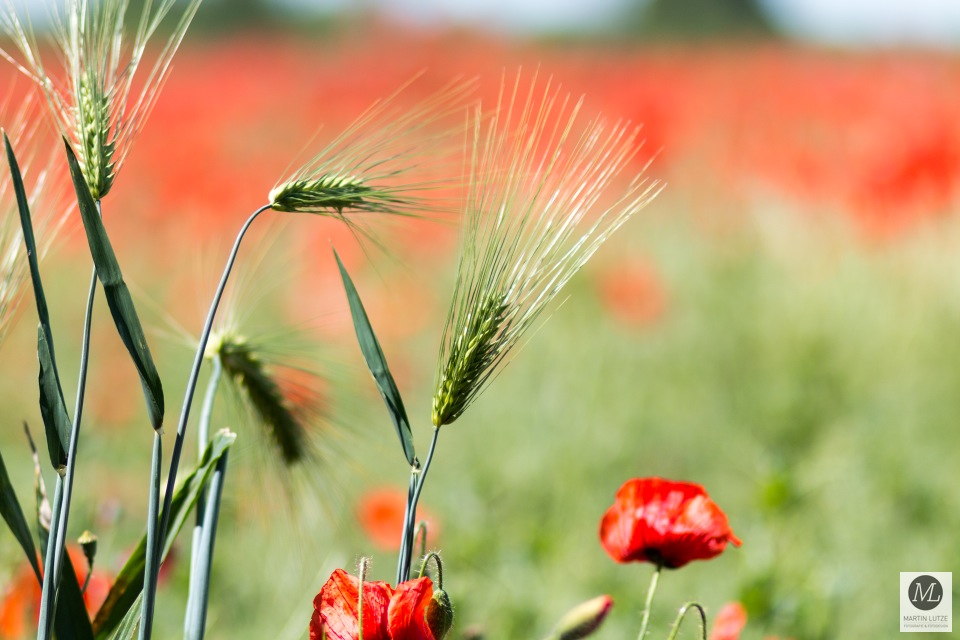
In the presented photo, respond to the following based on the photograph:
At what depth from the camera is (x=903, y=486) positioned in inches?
90.5

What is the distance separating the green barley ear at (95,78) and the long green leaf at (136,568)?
203 mm

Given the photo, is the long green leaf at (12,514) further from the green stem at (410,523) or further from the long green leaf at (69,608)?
the green stem at (410,523)

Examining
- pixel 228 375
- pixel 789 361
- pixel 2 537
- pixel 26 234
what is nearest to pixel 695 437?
pixel 789 361

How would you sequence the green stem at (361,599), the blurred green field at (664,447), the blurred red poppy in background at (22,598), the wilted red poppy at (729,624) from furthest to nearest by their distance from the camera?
the blurred green field at (664,447) < the blurred red poppy in background at (22,598) < the wilted red poppy at (729,624) < the green stem at (361,599)

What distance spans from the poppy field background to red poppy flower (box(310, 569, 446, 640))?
243 mm

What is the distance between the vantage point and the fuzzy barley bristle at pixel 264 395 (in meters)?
0.81

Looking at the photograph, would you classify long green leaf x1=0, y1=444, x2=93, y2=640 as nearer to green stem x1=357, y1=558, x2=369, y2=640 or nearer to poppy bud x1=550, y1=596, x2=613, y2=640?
green stem x1=357, y1=558, x2=369, y2=640

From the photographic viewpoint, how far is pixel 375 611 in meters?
0.65

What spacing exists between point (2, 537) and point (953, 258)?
2.97m

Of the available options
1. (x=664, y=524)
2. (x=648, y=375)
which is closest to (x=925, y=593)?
(x=664, y=524)

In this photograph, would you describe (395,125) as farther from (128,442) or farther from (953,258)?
(953,258)

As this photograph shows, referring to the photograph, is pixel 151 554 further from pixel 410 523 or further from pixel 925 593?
pixel 925 593

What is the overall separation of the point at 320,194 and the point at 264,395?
0.76ft

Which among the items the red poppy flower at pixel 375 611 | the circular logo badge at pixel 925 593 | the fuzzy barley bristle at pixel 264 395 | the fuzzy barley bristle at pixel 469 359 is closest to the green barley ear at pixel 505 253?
the fuzzy barley bristle at pixel 469 359
